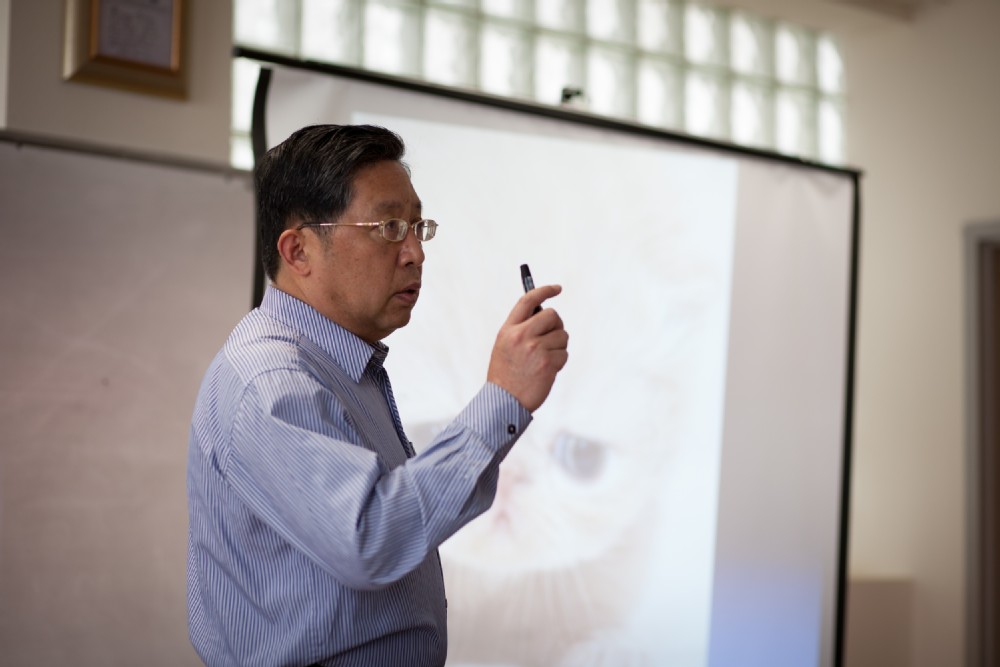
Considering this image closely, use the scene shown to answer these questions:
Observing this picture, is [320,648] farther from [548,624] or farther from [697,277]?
[697,277]

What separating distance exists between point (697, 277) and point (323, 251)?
1948mm

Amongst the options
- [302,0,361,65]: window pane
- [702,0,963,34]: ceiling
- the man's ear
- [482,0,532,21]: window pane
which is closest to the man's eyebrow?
the man's ear

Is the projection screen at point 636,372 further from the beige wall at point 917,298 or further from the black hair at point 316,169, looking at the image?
the black hair at point 316,169

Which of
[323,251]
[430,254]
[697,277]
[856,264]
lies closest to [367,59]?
[430,254]

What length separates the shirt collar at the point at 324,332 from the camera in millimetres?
1262

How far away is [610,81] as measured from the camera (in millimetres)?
3773

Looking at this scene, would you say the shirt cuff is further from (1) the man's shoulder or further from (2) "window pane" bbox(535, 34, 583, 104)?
(2) "window pane" bbox(535, 34, 583, 104)

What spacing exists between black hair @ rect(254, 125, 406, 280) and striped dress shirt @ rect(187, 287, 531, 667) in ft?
0.38

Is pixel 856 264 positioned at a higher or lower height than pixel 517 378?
higher

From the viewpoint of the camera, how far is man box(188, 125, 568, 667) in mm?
1005

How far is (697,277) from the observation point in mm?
3039

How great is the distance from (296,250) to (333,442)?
0.36 metres

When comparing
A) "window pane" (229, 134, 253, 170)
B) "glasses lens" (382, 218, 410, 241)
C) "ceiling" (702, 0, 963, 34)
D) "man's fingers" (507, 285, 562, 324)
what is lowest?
"man's fingers" (507, 285, 562, 324)

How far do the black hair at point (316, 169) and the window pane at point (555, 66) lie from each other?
2.38 meters
